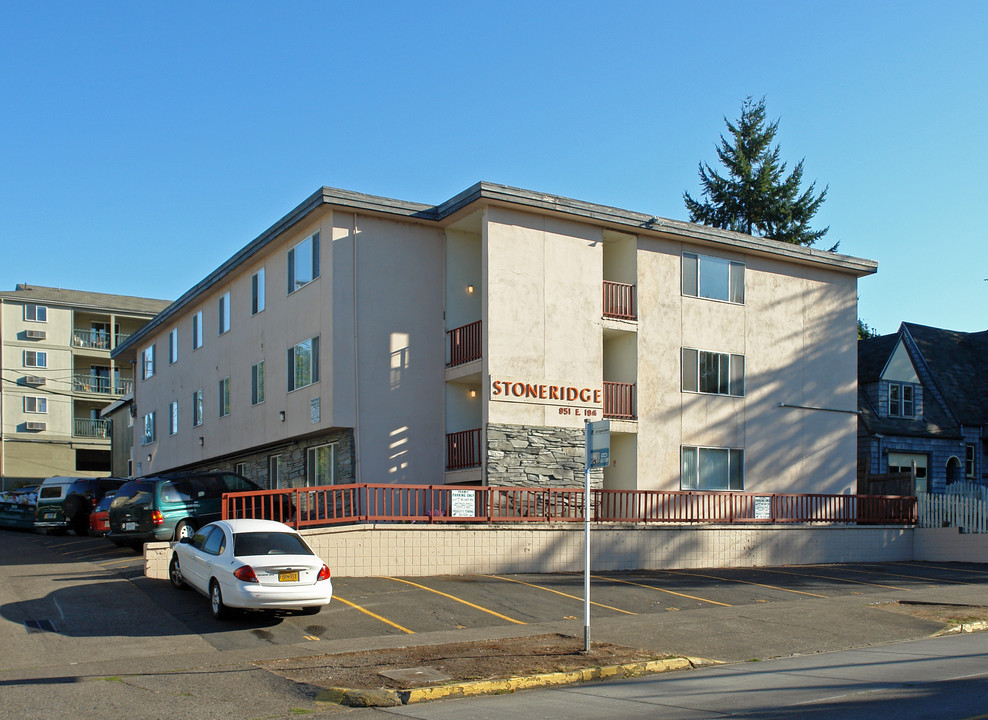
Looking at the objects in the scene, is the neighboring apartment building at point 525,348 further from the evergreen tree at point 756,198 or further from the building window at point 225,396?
the evergreen tree at point 756,198

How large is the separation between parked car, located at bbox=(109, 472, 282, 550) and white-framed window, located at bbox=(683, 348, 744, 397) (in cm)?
1361

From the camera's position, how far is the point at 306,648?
44.8 ft

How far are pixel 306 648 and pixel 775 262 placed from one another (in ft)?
73.4

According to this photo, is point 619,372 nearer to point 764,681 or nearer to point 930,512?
point 930,512

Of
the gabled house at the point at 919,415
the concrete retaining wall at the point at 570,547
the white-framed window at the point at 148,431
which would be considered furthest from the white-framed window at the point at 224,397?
the gabled house at the point at 919,415

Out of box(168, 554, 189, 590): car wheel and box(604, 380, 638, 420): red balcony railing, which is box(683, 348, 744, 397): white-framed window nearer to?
box(604, 380, 638, 420): red balcony railing

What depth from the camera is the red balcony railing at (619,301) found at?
2764cm

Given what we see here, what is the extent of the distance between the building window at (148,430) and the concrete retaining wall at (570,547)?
23288 millimetres

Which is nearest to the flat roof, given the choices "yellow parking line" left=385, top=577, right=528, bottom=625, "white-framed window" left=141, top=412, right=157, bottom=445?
"yellow parking line" left=385, top=577, right=528, bottom=625

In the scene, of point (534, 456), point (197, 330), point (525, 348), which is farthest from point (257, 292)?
point (534, 456)

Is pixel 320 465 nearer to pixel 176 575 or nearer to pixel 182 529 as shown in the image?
pixel 182 529

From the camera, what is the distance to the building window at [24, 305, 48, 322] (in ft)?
194

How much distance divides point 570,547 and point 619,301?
320 inches

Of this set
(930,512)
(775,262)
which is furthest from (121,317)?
(930,512)
